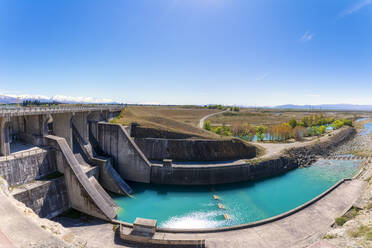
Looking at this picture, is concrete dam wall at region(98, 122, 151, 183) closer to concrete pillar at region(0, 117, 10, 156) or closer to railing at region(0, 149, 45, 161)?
railing at region(0, 149, 45, 161)

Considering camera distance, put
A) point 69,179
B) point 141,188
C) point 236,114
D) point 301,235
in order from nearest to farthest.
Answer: point 301,235, point 69,179, point 141,188, point 236,114

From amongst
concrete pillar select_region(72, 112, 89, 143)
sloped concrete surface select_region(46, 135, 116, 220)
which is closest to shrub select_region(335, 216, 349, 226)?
sloped concrete surface select_region(46, 135, 116, 220)

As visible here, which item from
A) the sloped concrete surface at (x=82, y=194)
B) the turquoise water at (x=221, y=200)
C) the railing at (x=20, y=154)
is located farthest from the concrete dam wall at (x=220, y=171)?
the railing at (x=20, y=154)

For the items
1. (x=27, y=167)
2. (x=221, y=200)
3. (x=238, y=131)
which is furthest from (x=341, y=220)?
(x=238, y=131)

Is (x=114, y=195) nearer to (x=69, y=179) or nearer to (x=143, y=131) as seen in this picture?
(x=69, y=179)

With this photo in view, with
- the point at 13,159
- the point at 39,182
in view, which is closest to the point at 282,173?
the point at 39,182

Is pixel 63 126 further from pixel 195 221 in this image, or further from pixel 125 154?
pixel 195 221
